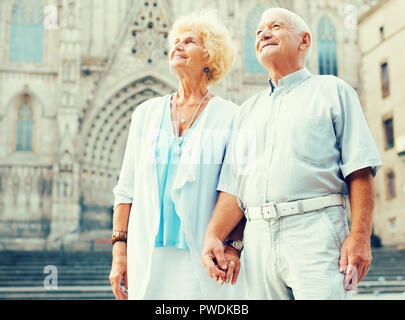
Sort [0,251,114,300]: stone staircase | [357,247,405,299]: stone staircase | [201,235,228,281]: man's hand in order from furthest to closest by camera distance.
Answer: [357,247,405,299]: stone staircase → [0,251,114,300]: stone staircase → [201,235,228,281]: man's hand

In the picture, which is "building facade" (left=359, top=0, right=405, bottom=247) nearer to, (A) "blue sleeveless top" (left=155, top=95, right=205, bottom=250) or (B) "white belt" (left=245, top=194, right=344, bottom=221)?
(A) "blue sleeveless top" (left=155, top=95, right=205, bottom=250)

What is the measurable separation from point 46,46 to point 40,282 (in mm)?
11919

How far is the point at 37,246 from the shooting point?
18.5m

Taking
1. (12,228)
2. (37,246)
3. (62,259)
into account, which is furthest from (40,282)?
(12,228)

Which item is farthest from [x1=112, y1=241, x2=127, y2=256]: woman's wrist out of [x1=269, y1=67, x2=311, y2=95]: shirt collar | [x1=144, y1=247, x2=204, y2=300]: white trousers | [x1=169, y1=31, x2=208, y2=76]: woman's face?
Result: [x1=269, y1=67, x2=311, y2=95]: shirt collar

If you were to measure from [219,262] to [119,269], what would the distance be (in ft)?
1.56

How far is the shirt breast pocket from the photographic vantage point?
2.02m

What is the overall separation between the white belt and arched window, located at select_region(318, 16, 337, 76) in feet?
64.0

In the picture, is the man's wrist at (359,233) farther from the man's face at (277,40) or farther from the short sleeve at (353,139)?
the man's face at (277,40)

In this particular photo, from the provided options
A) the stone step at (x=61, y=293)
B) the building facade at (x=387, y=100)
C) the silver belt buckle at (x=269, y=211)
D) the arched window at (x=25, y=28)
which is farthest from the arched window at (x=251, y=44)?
the silver belt buckle at (x=269, y=211)

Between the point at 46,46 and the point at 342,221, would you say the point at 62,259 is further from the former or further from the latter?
the point at 342,221

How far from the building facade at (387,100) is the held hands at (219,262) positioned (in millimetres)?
16990

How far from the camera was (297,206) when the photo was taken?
6.42 ft

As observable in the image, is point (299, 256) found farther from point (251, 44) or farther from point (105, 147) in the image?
point (251, 44)
